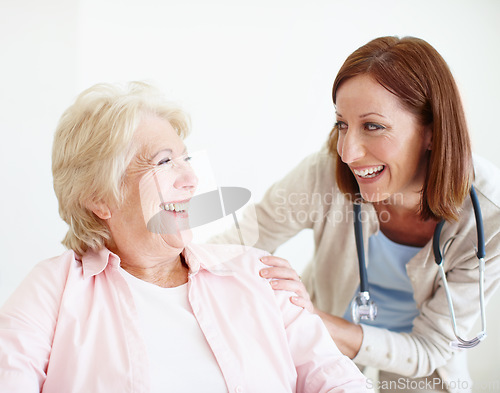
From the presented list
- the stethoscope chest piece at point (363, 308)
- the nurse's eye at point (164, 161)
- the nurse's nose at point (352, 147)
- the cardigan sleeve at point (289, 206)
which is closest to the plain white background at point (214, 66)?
the cardigan sleeve at point (289, 206)

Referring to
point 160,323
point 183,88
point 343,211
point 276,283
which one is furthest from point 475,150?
point 160,323

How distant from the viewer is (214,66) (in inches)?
59.6

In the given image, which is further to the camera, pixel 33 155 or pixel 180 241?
pixel 33 155

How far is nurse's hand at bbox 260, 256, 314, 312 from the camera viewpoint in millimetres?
1194

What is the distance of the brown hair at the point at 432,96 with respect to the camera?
1108 millimetres

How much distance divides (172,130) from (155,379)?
57 cm

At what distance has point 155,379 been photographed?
3.22ft

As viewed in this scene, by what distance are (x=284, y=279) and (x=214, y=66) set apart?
0.72m

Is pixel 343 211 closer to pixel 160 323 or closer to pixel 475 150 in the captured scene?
pixel 475 150

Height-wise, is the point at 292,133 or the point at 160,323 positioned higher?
the point at 292,133

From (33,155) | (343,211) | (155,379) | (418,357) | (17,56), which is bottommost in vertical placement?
(418,357)

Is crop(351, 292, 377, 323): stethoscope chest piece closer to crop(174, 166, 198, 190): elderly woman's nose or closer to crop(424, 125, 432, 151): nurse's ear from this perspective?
crop(424, 125, 432, 151): nurse's ear

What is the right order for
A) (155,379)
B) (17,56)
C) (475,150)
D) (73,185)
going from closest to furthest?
(155,379)
(73,185)
(17,56)
(475,150)

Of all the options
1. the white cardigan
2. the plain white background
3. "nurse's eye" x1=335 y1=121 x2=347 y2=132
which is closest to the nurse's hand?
the white cardigan
